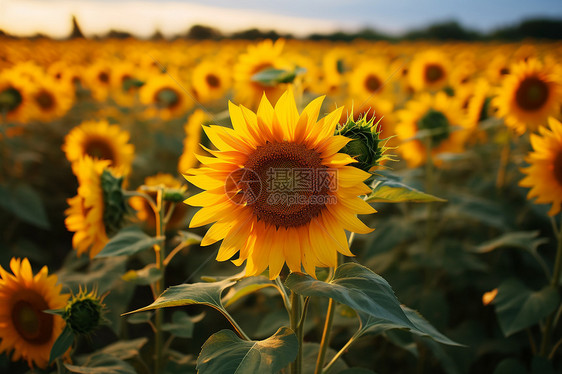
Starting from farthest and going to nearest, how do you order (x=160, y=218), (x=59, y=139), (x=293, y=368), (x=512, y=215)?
(x=59, y=139) → (x=512, y=215) → (x=160, y=218) → (x=293, y=368)

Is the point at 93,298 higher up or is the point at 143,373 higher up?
the point at 93,298

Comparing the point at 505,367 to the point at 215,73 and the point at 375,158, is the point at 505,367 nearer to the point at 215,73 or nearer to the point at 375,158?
the point at 375,158

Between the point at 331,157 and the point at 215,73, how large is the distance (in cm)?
421

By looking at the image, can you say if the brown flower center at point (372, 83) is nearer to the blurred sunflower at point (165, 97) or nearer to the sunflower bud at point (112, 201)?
the blurred sunflower at point (165, 97)

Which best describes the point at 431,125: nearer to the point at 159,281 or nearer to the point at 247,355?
the point at 159,281

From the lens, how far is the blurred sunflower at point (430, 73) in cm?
497

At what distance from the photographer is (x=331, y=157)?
1.17 metres

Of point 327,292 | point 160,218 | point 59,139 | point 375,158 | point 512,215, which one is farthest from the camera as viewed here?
point 59,139

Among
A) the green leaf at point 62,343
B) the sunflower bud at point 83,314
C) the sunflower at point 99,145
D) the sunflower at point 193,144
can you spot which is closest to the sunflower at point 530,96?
the sunflower at point 193,144

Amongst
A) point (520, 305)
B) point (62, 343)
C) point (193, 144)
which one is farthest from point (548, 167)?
point (193, 144)

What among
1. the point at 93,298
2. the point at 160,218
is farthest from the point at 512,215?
the point at 93,298

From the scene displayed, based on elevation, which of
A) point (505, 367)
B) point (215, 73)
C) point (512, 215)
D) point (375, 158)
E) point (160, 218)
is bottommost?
point (505, 367)

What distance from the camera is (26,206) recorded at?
3074mm

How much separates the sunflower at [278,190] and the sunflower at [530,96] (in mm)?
2607
